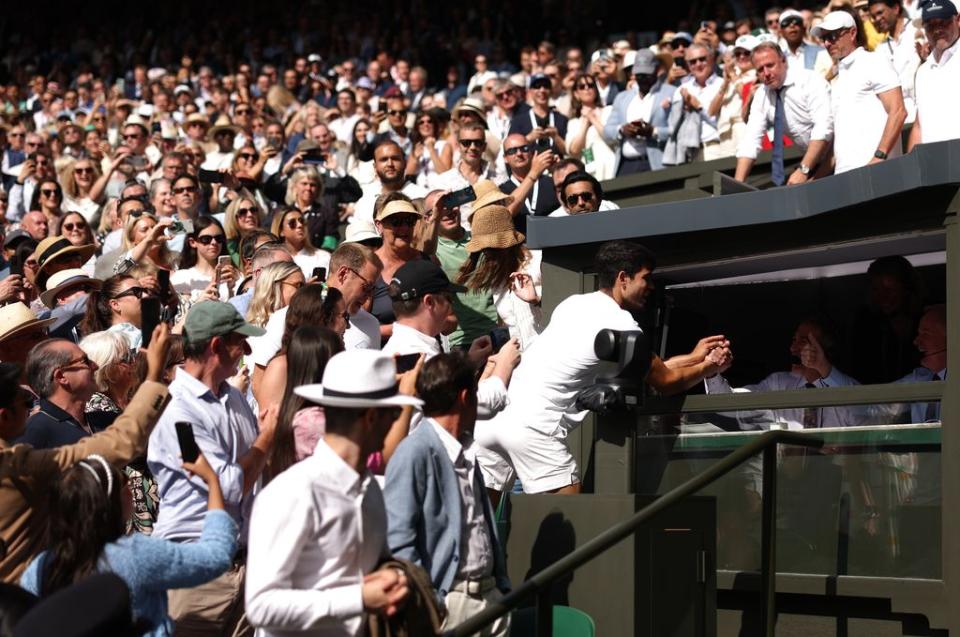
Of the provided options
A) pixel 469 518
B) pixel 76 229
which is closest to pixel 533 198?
pixel 76 229

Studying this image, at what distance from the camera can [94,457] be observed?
4715 mm

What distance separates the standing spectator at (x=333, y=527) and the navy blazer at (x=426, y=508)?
2.08ft

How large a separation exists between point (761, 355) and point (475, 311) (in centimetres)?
191

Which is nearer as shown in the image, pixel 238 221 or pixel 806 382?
pixel 806 382

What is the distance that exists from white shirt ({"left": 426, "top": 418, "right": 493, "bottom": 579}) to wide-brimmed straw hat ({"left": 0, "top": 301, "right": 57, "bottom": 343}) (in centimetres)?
327

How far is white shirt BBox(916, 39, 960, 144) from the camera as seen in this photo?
8.25 meters

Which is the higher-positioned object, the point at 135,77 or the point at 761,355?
the point at 135,77

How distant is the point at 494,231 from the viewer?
894 centimetres

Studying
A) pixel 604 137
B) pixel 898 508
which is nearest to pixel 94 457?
pixel 898 508

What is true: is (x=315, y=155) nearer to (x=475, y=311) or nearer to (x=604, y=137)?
(x=604, y=137)

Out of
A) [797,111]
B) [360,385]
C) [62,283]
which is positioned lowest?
[360,385]

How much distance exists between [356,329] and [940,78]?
370 centimetres

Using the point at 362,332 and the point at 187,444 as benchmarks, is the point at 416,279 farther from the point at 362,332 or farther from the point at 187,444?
the point at 187,444

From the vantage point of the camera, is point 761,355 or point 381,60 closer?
point 761,355
